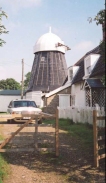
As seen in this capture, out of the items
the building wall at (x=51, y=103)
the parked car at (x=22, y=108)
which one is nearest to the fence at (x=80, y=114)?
the parked car at (x=22, y=108)

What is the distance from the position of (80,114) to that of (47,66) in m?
25.8

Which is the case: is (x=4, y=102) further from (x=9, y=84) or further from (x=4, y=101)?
(x=9, y=84)

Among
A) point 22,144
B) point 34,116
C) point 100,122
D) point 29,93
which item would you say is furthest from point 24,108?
point 29,93

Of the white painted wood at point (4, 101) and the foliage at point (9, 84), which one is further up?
the foliage at point (9, 84)

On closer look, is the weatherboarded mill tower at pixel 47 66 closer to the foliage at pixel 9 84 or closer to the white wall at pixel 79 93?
the white wall at pixel 79 93

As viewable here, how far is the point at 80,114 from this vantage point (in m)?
15.9

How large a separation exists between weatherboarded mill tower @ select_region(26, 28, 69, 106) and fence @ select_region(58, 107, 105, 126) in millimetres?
19491

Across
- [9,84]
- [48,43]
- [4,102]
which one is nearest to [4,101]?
[4,102]

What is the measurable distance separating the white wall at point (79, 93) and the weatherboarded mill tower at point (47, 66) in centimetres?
1608

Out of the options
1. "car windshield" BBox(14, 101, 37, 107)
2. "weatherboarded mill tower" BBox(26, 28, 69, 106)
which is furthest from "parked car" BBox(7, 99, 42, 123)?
"weatherboarded mill tower" BBox(26, 28, 69, 106)

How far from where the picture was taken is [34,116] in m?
7.53

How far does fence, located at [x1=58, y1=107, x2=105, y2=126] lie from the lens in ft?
42.4

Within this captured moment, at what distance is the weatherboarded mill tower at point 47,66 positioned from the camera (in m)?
39.5

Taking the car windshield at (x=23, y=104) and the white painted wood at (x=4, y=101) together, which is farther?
the white painted wood at (x=4, y=101)
